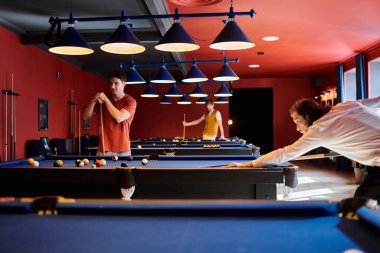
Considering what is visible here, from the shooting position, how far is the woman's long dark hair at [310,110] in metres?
2.79

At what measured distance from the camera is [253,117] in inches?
582

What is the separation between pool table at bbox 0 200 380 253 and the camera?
3.84 feet

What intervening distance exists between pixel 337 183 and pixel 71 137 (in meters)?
5.50

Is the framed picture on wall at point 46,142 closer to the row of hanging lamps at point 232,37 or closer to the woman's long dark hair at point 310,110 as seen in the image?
the row of hanging lamps at point 232,37

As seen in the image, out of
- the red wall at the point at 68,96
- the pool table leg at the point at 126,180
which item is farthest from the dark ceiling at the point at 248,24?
the pool table leg at the point at 126,180

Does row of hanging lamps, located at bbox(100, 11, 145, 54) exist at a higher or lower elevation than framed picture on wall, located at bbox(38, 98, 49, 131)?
higher

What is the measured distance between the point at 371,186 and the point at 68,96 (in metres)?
7.49

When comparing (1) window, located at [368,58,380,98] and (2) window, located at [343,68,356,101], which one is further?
(2) window, located at [343,68,356,101]

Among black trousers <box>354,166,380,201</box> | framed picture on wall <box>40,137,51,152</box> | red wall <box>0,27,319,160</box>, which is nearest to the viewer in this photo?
black trousers <box>354,166,380,201</box>

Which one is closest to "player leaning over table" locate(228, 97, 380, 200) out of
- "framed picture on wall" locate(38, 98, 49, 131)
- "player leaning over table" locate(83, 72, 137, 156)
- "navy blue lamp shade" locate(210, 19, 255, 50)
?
"navy blue lamp shade" locate(210, 19, 255, 50)

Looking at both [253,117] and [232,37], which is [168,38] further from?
[253,117]

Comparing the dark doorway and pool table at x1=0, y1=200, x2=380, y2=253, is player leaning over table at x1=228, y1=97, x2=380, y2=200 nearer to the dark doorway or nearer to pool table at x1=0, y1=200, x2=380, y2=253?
A: pool table at x1=0, y1=200, x2=380, y2=253

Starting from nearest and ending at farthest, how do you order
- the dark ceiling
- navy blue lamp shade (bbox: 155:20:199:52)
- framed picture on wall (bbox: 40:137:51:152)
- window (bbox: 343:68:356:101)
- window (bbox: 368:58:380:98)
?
navy blue lamp shade (bbox: 155:20:199:52)
the dark ceiling
framed picture on wall (bbox: 40:137:51:152)
window (bbox: 368:58:380:98)
window (bbox: 343:68:356:101)

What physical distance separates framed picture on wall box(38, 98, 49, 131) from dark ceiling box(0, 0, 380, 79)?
1028mm
